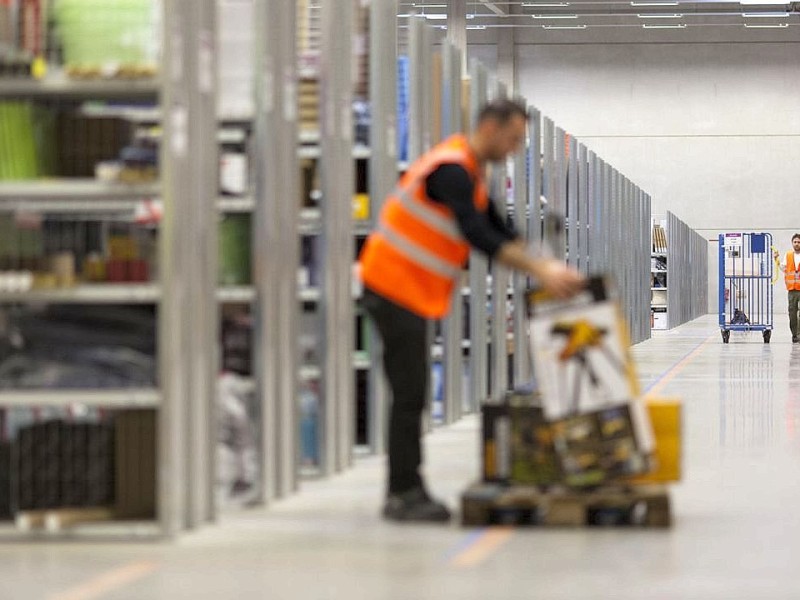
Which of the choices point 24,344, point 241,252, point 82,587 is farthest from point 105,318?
point 82,587

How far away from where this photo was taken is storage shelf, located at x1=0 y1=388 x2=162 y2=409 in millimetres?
6129

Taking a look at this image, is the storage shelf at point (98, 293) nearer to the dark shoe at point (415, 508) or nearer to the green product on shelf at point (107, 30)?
the green product on shelf at point (107, 30)

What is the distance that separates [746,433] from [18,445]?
19.0 ft

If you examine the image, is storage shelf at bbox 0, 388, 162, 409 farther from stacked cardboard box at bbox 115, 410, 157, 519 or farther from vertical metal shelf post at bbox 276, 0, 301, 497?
vertical metal shelf post at bbox 276, 0, 301, 497

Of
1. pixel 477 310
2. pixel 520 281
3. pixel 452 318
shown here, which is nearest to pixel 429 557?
pixel 452 318

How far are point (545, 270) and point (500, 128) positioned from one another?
2.17 ft

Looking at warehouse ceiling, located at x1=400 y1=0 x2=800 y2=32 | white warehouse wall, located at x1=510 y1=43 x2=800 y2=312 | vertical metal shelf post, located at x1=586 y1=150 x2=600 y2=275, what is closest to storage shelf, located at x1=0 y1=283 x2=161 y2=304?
vertical metal shelf post, located at x1=586 y1=150 x2=600 y2=275

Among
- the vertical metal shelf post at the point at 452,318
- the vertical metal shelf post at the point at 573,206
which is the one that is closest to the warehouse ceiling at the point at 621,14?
the vertical metal shelf post at the point at 573,206

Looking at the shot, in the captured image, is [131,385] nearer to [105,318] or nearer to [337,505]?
[105,318]

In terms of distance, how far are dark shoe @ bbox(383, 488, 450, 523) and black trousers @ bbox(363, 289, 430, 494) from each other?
54 mm

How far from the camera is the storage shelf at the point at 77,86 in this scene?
613 cm

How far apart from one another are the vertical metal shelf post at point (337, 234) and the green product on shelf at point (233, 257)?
0.98 meters

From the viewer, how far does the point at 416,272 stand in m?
6.72

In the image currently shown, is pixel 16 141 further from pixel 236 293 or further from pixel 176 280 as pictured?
pixel 236 293
